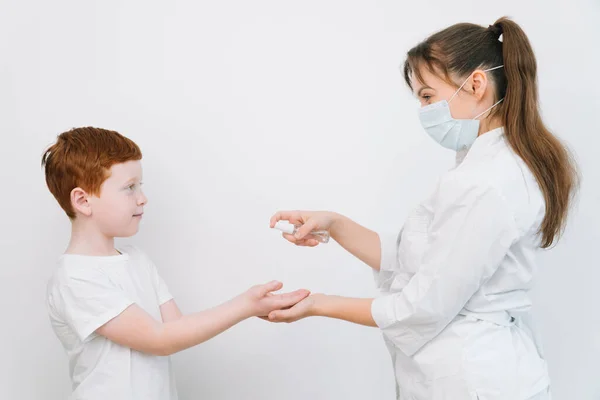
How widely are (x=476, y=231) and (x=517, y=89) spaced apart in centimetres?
33

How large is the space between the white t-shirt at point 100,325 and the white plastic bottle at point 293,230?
382 millimetres

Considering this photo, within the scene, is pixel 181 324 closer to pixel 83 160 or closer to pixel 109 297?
pixel 109 297

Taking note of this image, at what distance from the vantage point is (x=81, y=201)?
4.66 feet

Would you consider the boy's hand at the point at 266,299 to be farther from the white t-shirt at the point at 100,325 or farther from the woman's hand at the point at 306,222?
A: the white t-shirt at the point at 100,325

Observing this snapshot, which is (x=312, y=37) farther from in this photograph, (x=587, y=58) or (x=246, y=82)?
(x=587, y=58)

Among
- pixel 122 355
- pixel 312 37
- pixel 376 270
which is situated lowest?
pixel 122 355

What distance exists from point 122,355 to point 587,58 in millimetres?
1660

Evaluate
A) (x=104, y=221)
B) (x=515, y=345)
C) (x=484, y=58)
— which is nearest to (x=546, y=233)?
(x=515, y=345)

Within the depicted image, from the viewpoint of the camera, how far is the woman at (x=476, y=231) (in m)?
1.17

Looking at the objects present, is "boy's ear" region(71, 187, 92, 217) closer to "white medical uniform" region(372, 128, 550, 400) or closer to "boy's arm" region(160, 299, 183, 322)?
"boy's arm" region(160, 299, 183, 322)

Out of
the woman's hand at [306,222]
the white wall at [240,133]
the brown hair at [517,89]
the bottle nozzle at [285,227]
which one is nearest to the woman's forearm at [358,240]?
the woman's hand at [306,222]

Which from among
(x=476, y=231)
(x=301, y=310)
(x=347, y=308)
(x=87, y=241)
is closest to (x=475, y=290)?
(x=476, y=231)

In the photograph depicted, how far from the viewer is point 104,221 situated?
1.42 m

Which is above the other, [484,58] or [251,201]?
[484,58]
